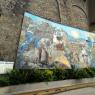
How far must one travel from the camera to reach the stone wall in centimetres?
1181

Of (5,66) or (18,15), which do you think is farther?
(18,15)

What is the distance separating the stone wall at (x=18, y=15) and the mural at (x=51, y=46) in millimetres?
370

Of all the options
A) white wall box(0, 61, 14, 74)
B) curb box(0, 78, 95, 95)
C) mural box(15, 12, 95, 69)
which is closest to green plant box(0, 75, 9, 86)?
curb box(0, 78, 95, 95)

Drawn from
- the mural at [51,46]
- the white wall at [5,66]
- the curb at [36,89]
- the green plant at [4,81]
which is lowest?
the curb at [36,89]

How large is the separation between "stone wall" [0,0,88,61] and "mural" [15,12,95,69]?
370 millimetres

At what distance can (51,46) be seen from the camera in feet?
47.0

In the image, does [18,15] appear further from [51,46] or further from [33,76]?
[33,76]

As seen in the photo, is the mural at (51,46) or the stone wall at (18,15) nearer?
the stone wall at (18,15)

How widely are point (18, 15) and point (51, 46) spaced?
289cm

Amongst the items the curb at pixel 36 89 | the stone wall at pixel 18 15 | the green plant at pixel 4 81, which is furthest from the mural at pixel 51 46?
the green plant at pixel 4 81

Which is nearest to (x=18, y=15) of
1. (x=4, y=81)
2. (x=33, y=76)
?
(x=33, y=76)

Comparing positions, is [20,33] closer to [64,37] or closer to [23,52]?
[23,52]

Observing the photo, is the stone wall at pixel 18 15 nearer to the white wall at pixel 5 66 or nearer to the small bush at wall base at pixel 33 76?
the white wall at pixel 5 66

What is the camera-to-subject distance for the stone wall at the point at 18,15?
11.8 m
